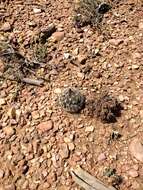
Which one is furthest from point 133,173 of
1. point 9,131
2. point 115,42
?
point 115,42

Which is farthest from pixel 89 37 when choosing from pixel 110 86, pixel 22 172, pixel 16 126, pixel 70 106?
pixel 22 172

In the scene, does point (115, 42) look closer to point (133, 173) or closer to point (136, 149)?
point (136, 149)

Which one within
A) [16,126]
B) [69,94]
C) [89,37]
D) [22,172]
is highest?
[89,37]

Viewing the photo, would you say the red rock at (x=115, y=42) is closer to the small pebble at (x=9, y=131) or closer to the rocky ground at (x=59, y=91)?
the rocky ground at (x=59, y=91)

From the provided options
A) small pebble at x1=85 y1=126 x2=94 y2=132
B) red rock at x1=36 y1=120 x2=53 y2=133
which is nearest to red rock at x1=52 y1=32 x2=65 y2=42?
red rock at x1=36 y1=120 x2=53 y2=133

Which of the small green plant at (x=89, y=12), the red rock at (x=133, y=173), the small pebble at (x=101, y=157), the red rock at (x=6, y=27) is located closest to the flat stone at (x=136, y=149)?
the red rock at (x=133, y=173)

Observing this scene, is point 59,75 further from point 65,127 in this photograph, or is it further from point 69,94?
point 65,127
